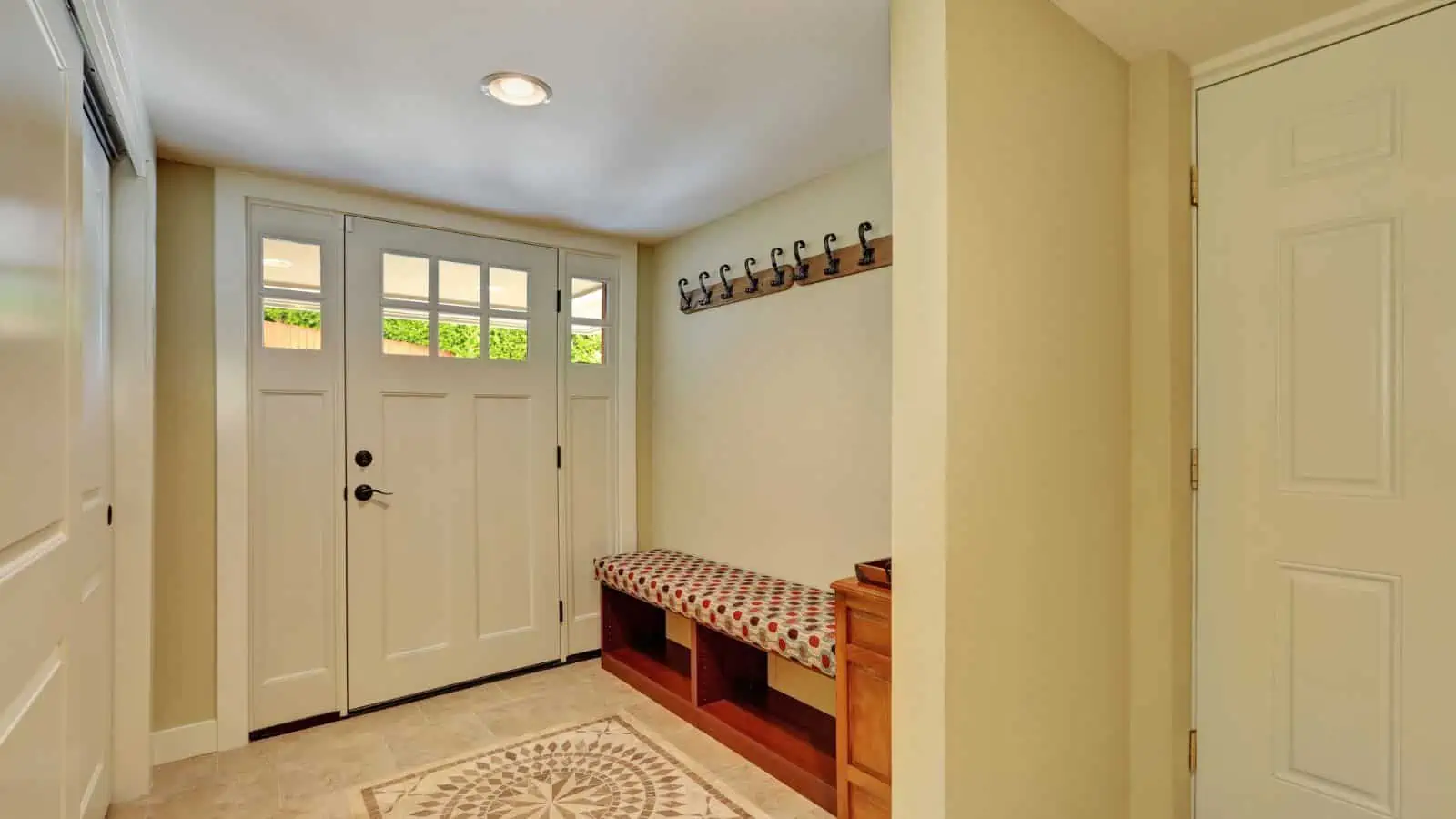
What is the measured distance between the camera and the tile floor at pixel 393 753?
229cm

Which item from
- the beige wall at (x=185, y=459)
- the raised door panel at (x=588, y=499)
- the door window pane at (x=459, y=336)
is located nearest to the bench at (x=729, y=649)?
the raised door panel at (x=588, y=499)

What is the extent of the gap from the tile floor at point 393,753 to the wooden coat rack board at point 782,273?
1.88 meters

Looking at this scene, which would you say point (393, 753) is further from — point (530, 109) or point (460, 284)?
point (530, 109)

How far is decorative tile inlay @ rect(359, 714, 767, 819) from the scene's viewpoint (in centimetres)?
223

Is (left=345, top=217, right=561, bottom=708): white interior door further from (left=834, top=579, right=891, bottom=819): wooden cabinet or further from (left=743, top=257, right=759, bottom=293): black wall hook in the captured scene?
(left=834, top=579, right=891, bottom=819): wooden cabinet

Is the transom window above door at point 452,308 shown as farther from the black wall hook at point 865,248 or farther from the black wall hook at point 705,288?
the black wall hook at point 865,248

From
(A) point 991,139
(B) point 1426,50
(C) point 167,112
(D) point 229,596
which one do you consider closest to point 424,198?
(C) point 167,112

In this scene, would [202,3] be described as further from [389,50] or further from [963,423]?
[963,423]

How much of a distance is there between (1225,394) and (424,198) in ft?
10.2

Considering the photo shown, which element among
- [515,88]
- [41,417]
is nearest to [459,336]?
[515,88]

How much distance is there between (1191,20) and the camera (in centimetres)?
170

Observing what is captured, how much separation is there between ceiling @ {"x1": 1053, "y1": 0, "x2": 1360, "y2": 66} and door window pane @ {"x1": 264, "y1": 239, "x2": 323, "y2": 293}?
2900 mm

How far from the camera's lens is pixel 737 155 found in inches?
101

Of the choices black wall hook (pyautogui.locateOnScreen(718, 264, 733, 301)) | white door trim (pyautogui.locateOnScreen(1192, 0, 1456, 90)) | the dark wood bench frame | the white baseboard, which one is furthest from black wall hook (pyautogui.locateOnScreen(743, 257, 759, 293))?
the white baseboard
